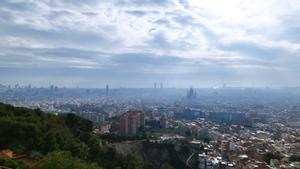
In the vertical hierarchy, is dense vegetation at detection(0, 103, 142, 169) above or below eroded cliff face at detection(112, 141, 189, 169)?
above

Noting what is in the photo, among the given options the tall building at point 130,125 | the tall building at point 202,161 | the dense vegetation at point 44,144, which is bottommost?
the tall building at point 202,161

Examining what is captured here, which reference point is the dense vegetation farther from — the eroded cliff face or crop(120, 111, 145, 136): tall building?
crop(120, 111, 145, 136): tall building

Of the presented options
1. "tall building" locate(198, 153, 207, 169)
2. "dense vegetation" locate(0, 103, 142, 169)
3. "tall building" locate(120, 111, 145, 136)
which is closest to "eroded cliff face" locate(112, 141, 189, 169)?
"tall building" locate(198, 153, 207, 169)

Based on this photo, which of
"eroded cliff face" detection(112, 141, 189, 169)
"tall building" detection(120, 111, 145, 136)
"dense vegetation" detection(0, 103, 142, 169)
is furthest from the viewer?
"tall building" detection(120, 111, 145, 136)

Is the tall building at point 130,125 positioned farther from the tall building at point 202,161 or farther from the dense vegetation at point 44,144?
the dense vegetation at point 44,144

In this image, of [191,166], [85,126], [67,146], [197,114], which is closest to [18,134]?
[67,146]

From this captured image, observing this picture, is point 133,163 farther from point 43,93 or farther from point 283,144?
point 43,93

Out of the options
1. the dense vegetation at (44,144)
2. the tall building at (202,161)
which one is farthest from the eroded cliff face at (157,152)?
the dense vegetation at (44,144)

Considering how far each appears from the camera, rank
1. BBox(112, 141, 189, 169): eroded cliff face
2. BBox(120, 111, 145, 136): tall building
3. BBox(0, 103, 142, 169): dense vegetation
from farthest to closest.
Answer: BBox(120, 111, 145, 136): tall building → BBox(112, 141, 189, 169): eroded cliff face → BBox(0, 103, 142, 169): dense vegetation
